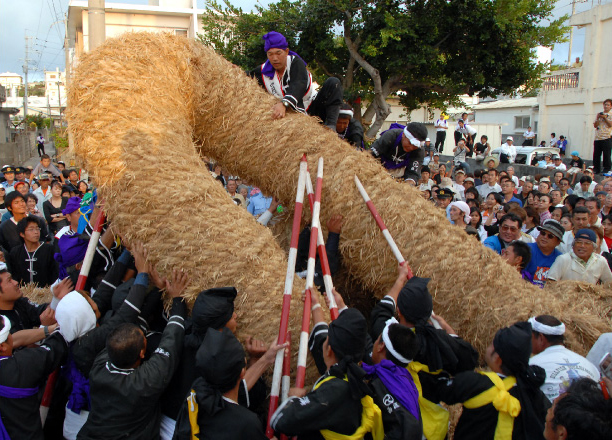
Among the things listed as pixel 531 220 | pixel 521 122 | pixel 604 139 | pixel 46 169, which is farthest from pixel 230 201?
pixel 521 122

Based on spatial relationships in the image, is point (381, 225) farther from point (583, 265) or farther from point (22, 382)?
point (22, 382)

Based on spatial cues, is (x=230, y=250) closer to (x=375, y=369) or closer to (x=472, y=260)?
(x=375, y=369)

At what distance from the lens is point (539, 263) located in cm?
551

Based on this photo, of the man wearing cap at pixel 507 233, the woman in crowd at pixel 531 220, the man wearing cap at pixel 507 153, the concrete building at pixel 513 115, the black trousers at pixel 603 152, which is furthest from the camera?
the concrete building at pixel 513 115

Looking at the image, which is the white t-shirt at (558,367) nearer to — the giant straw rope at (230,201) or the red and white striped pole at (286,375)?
the giant straw rope at (230,201)

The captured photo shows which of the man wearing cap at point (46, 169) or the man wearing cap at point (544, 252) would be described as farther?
the man wearing cap at point (46, 169)

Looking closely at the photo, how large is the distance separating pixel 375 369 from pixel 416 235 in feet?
4.50

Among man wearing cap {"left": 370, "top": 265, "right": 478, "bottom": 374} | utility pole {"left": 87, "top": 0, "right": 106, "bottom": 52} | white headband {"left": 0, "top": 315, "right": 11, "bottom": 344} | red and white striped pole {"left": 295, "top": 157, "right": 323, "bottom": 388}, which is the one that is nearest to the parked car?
utility pole {"left": 87, "top": 0, "right": 106, "bottom": 52}

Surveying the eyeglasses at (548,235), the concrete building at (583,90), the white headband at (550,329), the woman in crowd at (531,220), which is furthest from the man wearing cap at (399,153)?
the concrete building at (583,90)

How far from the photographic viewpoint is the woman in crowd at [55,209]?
9.72 meters

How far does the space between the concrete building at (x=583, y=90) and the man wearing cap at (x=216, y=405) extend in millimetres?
21172

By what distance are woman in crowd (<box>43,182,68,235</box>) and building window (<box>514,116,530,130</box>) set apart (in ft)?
99.0

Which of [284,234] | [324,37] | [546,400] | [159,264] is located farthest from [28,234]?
[324,37]

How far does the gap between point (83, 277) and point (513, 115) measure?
34673 mm
